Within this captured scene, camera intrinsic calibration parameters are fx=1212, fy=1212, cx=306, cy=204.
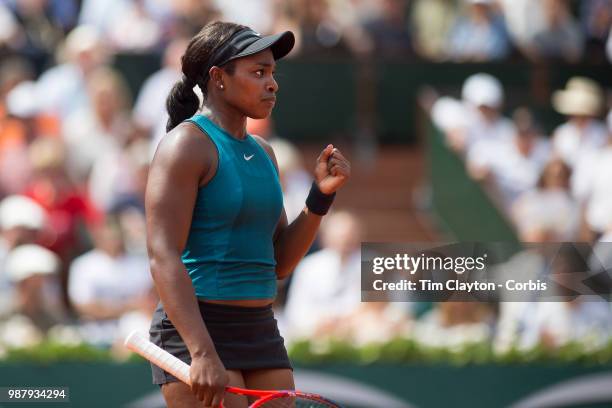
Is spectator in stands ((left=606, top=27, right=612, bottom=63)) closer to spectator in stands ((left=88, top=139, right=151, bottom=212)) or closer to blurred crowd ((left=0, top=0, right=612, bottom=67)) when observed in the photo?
blurred crowd ((left=0, top=0, right=612, bottom=67))

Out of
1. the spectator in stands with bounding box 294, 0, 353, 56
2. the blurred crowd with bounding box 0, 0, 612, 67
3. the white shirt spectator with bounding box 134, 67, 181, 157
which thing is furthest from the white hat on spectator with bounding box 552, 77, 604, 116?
the white shirt spectator with bounding box 134, 67, 181, 157

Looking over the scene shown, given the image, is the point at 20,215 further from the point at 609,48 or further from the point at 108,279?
the point at 609,48

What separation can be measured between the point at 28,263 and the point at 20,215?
1.85ft

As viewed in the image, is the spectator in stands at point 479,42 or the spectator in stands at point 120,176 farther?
the spectator in stands at point 479,42

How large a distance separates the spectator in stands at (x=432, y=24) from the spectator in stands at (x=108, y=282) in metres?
4.51

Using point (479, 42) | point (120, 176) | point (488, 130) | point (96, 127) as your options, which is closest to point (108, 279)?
point (120, 176)

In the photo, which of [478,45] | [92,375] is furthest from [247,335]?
[478,45]

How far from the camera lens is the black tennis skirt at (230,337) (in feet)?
11.4

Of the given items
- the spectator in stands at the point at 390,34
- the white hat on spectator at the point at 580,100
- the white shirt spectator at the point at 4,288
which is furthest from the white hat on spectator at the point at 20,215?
the white hat on spectator at the point at 580,100

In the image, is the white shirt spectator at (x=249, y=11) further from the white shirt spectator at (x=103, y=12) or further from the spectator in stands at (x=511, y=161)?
the spectator in stands at (x=511, y=161)

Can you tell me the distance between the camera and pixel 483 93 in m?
10.3

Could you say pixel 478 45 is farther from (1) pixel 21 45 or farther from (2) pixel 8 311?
(2) pixel 8 311

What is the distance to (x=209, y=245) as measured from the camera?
3.47 meters

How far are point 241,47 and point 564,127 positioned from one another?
284 inches
